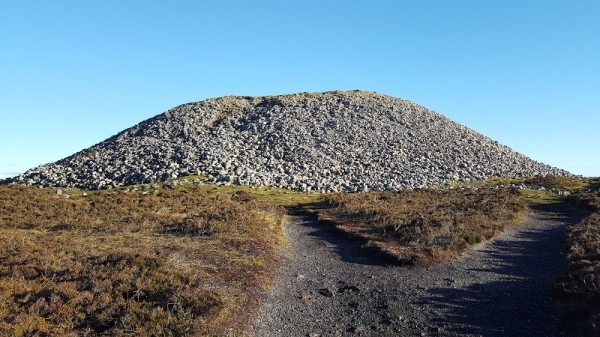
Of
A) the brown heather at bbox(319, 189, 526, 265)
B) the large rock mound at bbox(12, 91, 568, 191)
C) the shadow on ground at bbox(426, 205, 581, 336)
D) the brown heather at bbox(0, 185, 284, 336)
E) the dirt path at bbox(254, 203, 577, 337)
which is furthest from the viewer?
the large rock mound at bbox(12, 91, 568, 191)

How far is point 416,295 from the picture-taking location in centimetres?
1659

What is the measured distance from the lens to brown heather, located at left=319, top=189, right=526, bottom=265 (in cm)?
2295

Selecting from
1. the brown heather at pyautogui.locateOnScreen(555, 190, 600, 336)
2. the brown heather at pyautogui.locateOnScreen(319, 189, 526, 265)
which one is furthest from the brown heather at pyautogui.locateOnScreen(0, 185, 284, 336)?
the brown heather at pyautogui.locateOnScreen(555, 190, 600, 336)

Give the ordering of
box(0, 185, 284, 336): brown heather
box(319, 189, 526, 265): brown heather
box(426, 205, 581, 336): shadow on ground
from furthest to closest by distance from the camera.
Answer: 1. box(319, 189, 526, 265): brown heather
2. box(426, 205, 581, 336): shadow on ground
3. box(0, 185, 284, 336): brown heather

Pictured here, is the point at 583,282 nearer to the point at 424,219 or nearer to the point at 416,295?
the point at 416,295

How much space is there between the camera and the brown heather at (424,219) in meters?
23.0

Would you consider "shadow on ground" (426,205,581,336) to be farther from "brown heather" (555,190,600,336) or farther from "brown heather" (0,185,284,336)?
"brown heather" (0,185,284,336)

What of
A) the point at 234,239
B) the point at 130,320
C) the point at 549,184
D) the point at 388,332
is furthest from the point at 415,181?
the point at 130,320

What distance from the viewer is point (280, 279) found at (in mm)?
18391

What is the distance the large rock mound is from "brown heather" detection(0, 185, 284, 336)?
20.5m

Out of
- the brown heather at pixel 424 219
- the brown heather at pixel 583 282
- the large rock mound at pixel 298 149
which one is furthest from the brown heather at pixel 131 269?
the large rock mound at pixel 298 149

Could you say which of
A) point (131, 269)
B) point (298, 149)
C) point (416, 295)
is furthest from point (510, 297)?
point (298, 149)

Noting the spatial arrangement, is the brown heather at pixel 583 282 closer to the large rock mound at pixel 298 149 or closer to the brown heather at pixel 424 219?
the brown heather at pixel 424 219

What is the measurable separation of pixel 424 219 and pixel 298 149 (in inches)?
1331
